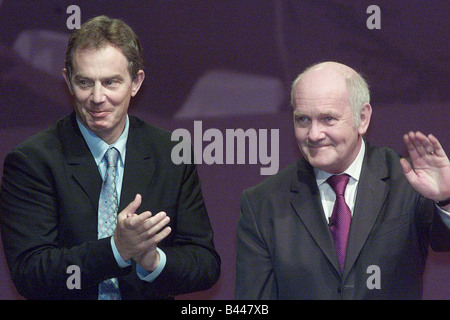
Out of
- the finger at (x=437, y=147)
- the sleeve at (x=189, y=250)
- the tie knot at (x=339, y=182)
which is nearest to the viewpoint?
the finger at (x=437, y=147)

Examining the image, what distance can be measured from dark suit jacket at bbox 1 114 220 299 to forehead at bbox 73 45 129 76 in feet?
1.05

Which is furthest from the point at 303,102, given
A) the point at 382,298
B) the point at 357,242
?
the point at 382,298

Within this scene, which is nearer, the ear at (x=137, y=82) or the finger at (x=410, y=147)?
the finger at (x=410, y=147)

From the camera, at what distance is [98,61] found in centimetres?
390

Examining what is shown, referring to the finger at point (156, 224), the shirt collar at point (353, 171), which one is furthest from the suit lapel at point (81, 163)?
the shirt collar at point (353, 171)

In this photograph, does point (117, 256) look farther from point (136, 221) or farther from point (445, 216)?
point (445, 216)

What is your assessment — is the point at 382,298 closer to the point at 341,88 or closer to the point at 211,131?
the point at 341,88

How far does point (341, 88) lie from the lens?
3.71 metres

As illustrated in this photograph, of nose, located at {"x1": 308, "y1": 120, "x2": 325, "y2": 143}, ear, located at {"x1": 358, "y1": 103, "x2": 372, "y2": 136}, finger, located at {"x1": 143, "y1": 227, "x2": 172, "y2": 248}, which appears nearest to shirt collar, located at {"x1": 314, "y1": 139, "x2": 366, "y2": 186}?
ear, located at {"x1": 358, "y1": 103, "x2": 372, "y2": 136}

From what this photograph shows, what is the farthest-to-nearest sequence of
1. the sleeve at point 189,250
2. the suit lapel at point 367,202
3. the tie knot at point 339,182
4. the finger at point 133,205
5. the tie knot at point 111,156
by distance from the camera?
the tie knot at point 111,156, the sleeve at point 189,250, the tie knot at point 339,182, the suit lapel at point 367,202, the finger at point 133,205

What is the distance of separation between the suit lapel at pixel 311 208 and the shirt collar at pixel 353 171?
24mm

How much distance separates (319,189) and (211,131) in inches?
33.6

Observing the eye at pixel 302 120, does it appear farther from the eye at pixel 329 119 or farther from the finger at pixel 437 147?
the finger at pixel 437 147

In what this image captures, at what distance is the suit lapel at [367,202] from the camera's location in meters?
3.64
